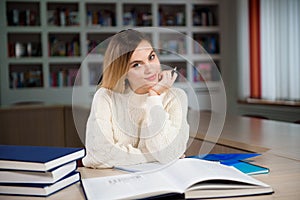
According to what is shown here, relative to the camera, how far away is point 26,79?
5734 millimetres

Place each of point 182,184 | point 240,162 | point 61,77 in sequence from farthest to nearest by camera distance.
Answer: point 61,77, point 240,162, point 182,184

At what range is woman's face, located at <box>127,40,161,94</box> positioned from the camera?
108 centimetres

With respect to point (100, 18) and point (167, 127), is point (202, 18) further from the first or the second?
point (167, 127)

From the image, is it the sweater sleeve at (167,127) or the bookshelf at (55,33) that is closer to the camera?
the sweater sleeve at (167,127)

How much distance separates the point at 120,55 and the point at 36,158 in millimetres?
334

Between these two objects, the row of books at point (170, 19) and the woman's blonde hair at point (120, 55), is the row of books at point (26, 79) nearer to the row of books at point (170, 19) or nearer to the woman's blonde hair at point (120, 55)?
the row of books at point (170, 19)

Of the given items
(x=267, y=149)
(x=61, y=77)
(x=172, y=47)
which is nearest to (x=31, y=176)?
(x=172, y=47)

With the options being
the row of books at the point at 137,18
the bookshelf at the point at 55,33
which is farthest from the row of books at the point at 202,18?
the row of books at the point at 137,18

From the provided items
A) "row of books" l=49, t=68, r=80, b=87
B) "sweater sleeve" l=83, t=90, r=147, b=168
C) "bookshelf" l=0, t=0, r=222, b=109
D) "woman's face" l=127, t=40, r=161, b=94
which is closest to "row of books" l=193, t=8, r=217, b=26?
"bookshelf" l=0, t=0, r=222, b=109

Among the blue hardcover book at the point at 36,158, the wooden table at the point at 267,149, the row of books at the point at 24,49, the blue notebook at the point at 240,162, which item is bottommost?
the wooden table at the point at 267,149

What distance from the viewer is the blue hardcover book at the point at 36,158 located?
1023mm

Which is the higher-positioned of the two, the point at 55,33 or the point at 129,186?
the point at 55,33

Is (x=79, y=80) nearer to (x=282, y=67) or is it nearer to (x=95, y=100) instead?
(x=95, y=100)

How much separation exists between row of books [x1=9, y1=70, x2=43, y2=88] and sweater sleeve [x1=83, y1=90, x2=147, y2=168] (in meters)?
4.64
